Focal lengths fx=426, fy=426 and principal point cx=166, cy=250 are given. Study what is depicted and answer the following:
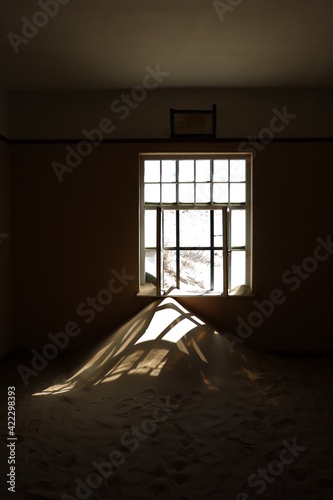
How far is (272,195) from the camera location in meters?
4.77

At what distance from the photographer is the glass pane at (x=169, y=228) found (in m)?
4.98

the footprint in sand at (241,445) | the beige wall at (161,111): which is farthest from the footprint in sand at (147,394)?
the beige wall at (161,111)

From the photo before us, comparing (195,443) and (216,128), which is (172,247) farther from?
(195,443)

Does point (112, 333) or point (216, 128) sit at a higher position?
point (216, 128)

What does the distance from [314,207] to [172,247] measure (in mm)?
1657

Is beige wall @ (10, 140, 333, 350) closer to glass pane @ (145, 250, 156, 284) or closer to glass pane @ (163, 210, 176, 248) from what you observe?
glass pane @ (145, 250, 156, 284)

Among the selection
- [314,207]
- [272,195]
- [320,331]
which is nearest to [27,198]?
[272,195]

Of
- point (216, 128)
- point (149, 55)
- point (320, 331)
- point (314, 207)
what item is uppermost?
point (149, 55)

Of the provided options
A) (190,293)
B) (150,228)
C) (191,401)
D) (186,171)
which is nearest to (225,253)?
(190,293)

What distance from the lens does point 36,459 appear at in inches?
104

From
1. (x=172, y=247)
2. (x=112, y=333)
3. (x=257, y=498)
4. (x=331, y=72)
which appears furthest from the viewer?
(x=172, y=247)

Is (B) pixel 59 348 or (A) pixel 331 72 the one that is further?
(B) pixel 59 348

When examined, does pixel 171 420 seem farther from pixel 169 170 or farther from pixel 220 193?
pixel 169 170

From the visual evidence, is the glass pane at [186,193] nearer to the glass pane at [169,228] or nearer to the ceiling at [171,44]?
the glass pane at [169,228]
